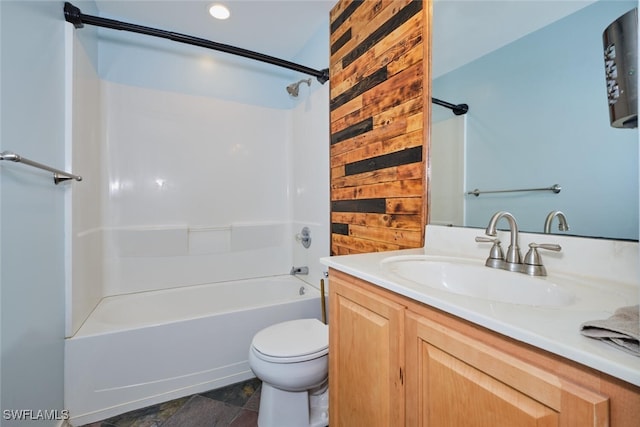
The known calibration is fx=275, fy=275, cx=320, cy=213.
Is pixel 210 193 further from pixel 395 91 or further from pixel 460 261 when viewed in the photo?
pixel 460 261

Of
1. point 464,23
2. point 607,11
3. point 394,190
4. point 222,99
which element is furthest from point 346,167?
point 222,99

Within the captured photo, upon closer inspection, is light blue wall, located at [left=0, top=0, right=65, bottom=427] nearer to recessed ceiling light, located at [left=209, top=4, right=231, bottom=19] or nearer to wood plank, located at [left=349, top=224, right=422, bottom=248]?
recessed ceiling light, located at [left=209, top=4, right=231, bottom=19]

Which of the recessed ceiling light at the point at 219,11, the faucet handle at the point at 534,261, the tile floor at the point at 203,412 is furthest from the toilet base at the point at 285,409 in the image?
the recessed ceiling light at the point at 219,11

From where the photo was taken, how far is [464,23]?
1.24 m

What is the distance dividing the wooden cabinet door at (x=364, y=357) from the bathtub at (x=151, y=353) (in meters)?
0.87

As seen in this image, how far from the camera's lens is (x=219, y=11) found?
198 centimetres

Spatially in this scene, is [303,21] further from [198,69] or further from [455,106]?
[455,106]

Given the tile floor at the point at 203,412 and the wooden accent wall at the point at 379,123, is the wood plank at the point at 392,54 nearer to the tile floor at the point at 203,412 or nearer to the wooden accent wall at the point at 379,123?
the wooden accent wall at the point at 379,123

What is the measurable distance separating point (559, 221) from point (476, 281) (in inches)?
12.2

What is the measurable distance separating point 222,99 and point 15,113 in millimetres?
1641

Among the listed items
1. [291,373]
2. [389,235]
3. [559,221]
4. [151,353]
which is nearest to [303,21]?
[389,235]

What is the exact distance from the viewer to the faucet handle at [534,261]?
80cm

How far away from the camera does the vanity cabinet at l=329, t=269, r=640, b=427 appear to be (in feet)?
1.33

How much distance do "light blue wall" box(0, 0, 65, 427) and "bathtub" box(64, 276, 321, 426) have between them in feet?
0.32
